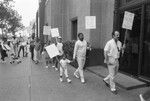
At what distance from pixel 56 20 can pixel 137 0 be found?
9763mm

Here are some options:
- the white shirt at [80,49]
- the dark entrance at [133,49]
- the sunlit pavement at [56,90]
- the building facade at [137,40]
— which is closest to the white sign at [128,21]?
the building facade at [137,40]

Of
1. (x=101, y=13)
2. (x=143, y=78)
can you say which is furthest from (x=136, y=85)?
(x=101, y=13)

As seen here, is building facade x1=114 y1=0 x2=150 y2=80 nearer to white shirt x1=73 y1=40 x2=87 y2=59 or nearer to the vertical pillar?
the vertical pillar

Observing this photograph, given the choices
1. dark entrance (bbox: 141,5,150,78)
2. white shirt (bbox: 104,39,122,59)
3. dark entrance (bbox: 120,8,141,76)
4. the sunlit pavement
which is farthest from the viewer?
dark entrance (bbox: 120,8,141,76)

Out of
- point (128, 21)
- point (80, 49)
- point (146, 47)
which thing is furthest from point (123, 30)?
point (80, 49)

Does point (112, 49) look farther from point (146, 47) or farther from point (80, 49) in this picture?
point (146, 47)

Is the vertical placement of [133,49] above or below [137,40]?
below

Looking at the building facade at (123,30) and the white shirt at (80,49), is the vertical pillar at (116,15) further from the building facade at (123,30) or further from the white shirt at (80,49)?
the white shirt at (80,49)

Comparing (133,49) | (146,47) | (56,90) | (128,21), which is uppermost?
(128,21)

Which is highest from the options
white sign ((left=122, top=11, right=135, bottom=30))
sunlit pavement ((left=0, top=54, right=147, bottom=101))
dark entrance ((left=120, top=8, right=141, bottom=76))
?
white sign ((left=122, top=11, right=135, bottom=30))

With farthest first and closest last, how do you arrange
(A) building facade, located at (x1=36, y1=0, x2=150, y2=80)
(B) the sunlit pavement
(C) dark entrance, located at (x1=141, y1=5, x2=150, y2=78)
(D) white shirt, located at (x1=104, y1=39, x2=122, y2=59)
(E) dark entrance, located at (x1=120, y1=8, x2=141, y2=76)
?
1. (E) dark entrance, located at (x1=120, y1=8, x2=141, y2=76)
2. (A) building facade, located at (x1=36, y1=0, x2=150, y2=80)
3. (C) dark entrance, located at (x1=141, y1=5, x2=150, y2=78)
4. (D) white shirt, located at (x1=104, y1=39, x2=122, y2=59)
5. (B) the sunlit pavement

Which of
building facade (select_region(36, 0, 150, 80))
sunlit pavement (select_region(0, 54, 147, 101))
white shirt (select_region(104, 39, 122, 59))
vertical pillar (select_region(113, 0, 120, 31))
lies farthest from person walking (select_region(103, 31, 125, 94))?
vertical pillar (select_region(113, 0, 120, 31))

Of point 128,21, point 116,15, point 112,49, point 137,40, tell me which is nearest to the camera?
point 112,49

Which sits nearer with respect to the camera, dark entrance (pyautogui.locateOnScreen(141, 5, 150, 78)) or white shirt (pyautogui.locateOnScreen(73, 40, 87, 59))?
dark entrance (pyautogui.locateOnScreen(141, 5, 150, 78))
